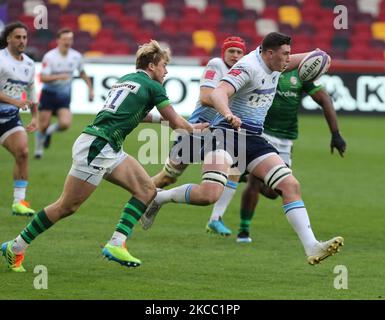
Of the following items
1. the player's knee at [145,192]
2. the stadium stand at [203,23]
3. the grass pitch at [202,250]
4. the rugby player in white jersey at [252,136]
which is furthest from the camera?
the stadium stand at [203,23]

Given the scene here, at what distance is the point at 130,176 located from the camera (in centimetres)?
880

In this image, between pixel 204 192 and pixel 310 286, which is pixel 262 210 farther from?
pixel 310 286

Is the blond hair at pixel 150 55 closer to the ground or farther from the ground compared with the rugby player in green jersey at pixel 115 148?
farther from the ground

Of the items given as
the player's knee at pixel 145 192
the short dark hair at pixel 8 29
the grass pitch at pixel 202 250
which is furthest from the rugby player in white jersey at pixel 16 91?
the player's knee at pixel 145 192

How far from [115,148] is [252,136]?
1382mm

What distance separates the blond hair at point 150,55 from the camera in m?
8.73

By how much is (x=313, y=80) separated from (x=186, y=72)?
1428 cm

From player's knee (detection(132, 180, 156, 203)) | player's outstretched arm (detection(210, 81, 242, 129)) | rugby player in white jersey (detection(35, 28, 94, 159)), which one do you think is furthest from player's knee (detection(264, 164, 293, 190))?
rugby player in white jersey (detection(35, 28, 94, 159))

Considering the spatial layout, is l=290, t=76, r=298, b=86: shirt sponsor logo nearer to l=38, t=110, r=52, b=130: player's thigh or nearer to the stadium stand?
l=38, t=110, r=52, b=130: player's thigh

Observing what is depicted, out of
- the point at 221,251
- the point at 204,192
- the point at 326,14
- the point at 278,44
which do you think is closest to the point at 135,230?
the point at 221,251

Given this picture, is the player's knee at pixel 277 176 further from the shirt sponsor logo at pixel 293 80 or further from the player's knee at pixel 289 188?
the shirt sponsor logo at pixel 293 80

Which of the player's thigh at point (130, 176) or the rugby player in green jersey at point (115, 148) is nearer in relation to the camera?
the rugby player in green jersey at point (115, 148)

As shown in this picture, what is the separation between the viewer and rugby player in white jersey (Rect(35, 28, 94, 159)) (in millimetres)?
18109

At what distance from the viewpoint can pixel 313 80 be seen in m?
10.6
